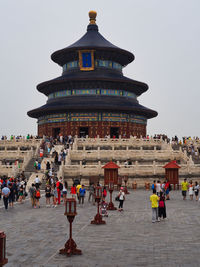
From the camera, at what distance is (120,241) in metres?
12.3

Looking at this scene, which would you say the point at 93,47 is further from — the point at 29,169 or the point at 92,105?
the point at 29,169

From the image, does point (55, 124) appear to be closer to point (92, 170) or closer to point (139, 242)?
point (92, 170)

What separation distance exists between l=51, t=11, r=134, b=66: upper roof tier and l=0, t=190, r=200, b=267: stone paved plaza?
42.0 m

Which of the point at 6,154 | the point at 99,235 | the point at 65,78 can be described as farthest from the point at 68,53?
the point at 99,235

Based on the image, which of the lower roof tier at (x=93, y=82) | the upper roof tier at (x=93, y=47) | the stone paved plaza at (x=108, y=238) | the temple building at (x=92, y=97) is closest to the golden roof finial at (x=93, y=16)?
the upper roof tier at (x=93, y=47)

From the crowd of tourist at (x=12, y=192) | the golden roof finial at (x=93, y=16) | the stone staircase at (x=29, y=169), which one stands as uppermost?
the golden roof finial at (x=93, y=16)

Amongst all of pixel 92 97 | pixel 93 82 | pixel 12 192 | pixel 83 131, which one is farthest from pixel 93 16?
pixel 12 192

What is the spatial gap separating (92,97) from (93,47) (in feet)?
27.4

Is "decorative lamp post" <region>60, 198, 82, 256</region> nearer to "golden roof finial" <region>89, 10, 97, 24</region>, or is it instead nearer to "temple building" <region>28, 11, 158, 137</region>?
"temple building" <region>28, 11, 158, 137</region>

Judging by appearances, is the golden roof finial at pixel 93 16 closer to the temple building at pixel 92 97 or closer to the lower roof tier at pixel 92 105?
the temple building at pixel 92 97

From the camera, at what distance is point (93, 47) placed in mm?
57531

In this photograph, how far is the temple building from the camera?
179 ft

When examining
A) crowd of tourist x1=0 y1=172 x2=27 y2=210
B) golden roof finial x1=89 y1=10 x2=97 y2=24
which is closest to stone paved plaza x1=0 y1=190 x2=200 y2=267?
crowd of tourist x1=0 y1=172 x2=27 y2=210

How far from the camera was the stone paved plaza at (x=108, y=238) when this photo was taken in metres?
10.1
